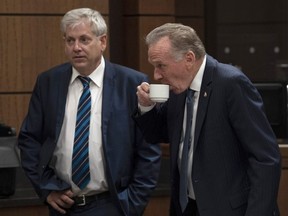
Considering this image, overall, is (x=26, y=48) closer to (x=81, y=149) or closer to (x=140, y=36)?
(x=140, y=36)

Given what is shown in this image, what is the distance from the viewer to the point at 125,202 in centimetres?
411

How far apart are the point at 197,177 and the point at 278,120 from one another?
259 centimetres

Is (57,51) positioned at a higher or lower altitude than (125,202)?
higher

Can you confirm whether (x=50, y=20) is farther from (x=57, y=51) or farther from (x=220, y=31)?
(x=220, y=31)

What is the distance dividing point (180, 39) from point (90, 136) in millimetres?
863

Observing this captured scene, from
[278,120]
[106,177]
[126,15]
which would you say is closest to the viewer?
[106,177]

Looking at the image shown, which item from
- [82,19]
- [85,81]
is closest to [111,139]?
[85,81]

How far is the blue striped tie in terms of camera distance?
159 inches

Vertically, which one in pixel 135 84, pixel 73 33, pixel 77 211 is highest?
pixel 73 33

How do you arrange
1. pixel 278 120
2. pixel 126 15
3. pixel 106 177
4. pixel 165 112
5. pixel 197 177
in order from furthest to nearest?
pixel 126 15 → pixel 278 120 → pixel 106 177 → pixel 165 112 → pixel 197 177

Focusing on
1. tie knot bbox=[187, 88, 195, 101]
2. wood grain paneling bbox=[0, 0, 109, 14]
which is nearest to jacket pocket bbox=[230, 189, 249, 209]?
tie knot bbox=[187, 88, 195, 101]

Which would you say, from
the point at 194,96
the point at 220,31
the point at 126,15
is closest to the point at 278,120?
the point at 194,96

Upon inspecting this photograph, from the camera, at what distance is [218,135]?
343cm

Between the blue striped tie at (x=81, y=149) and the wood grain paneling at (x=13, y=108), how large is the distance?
10.3 feet
